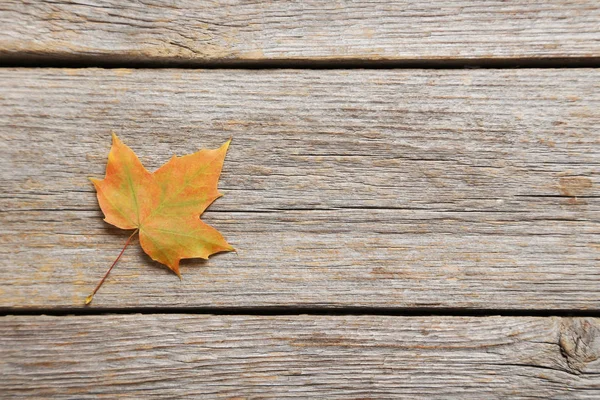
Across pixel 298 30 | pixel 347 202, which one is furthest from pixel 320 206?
pixel 298 30

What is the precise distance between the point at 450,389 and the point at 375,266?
0.89 ft

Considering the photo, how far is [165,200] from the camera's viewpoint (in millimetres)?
769

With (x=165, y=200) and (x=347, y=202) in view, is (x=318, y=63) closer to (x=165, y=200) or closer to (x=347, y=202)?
(x=347, y=202)

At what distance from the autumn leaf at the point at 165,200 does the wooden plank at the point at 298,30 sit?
0.67ft

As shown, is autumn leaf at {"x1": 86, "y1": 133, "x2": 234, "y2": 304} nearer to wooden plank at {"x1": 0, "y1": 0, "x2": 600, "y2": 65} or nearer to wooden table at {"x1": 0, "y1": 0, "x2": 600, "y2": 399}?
wooden table at {"x1": 0, "y1": 0, "x2": 600, "y2": 399}

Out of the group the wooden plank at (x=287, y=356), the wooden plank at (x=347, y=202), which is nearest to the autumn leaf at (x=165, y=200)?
the wooden plank at (x=347, y=202)

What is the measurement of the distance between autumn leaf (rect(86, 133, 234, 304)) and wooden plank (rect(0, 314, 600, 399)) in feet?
0.49

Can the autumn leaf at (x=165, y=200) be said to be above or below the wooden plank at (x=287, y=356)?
above

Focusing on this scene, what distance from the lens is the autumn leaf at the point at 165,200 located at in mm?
771

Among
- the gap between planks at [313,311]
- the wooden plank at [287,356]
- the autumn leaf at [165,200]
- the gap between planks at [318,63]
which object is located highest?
the gap between planks at [318,63]

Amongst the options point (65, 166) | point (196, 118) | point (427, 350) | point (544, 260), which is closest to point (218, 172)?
point (196, 118)

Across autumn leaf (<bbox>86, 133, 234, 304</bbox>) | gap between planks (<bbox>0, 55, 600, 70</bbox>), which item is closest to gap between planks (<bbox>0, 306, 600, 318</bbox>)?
autumn leaf (<bbox>86, 133, 234, 304</bbox>)

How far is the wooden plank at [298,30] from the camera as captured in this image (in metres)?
0.83

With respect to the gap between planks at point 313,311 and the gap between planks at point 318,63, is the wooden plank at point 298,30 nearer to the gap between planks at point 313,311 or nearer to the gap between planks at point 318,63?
the gap between planks at point 318,63
